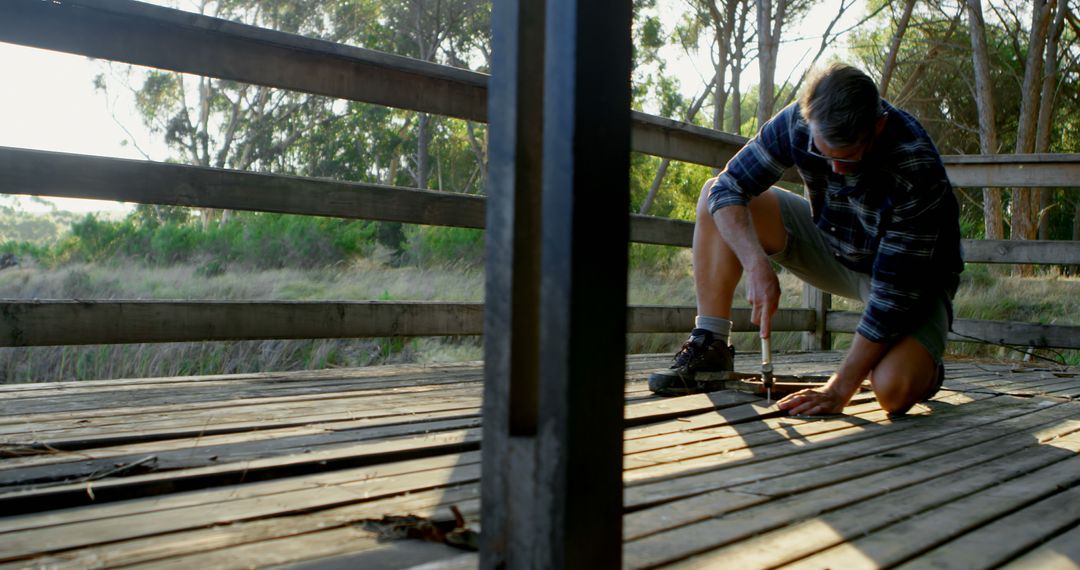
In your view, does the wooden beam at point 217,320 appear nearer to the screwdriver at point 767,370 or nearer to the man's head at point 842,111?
the screwdriver at point 767,370

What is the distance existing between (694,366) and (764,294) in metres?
0.45

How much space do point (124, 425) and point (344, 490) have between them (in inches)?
29.0

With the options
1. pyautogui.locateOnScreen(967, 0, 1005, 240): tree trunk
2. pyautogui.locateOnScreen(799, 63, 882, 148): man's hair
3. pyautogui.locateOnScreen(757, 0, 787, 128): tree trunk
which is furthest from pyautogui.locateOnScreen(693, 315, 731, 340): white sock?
pyautogui.locateOnScreen(967, 0, 1005, 240): tree trunk

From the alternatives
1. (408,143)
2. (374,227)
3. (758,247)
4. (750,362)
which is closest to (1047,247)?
(750,362)

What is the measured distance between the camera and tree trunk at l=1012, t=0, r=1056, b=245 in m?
12.2

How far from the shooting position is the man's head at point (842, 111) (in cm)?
221

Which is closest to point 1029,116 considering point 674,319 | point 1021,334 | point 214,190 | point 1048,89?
point 1048,89

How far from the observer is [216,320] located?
2.65 metres

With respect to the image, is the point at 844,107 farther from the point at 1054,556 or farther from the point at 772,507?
the point at 1054,556

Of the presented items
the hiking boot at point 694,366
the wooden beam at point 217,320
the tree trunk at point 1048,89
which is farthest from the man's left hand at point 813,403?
the tree trunk at point 1048,89

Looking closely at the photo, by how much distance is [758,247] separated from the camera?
2604 millimetres

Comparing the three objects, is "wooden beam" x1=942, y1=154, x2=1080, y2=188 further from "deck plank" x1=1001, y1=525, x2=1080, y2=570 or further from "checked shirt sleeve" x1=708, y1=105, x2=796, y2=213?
"deck plank" x1=1001, y1=525, x2=1080, y2=570

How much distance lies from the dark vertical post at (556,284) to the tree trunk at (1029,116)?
12933 millimetres

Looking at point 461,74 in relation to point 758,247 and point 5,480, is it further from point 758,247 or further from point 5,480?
point 5,480
